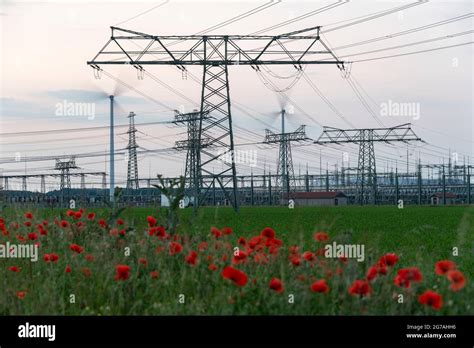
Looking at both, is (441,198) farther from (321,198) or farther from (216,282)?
(216,282)

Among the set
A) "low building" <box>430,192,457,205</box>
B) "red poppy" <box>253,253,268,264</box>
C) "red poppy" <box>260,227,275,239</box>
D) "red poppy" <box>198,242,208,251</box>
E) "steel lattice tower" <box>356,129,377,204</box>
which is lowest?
"red poppy" <box>253,253,268,264</box>

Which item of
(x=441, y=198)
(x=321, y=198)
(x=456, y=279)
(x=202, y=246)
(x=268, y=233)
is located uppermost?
(x=321, y=198)

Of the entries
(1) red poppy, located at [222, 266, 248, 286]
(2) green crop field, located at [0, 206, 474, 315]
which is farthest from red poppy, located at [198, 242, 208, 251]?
(1) red poppy, located at [222, 266, 248, 286]

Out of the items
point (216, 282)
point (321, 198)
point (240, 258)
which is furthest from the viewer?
point (321, 198)

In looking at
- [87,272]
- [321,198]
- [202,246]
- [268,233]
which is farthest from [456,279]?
[321,198]

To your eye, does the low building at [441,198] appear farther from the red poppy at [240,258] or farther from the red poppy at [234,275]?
the red poppy at [234,275]

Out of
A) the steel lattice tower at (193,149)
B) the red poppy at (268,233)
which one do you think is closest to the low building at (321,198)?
the steel lattice tower at (193,149)

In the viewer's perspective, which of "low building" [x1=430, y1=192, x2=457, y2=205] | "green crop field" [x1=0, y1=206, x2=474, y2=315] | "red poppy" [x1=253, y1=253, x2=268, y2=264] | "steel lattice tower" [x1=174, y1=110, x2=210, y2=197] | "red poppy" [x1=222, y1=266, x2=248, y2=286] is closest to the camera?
"red poppy" [x1=222, y1=266, x2=248, y2=286]

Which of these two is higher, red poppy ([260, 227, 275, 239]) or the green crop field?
red poppy ([260, 227, 275, 239])

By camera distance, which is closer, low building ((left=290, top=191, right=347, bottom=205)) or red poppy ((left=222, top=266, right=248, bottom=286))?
red poppy ((left=222, top=266, right=248, bottom=286))

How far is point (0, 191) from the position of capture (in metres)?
11.9

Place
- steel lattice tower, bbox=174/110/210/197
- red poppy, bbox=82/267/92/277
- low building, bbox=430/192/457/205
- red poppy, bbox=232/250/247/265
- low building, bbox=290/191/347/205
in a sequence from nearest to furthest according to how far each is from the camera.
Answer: red poppy, bbox=232/250/247/265
red poppy, bbox=82/267/92/277
steel lattice tower, bbox=174/110/210/197
low building, bbox=430/192/457/205
low building, bbox=290/191/347/205

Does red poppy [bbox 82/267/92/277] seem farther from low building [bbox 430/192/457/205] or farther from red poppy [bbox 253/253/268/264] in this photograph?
low building [bbox 430/192/457/205]
